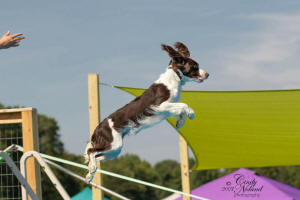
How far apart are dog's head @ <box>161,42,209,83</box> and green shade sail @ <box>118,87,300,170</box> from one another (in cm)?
344

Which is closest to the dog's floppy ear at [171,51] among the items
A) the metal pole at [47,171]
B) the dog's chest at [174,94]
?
the dog's chest at [174,94]

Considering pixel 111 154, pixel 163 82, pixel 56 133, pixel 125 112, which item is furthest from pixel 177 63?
pixel 56 133

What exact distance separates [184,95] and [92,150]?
390cm

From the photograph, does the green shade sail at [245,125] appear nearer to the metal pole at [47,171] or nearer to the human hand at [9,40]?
the metal pole at [47,171]

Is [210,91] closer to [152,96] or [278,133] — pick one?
[278,133]

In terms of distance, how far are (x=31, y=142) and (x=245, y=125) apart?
2.98m

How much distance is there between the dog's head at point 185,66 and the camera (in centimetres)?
243

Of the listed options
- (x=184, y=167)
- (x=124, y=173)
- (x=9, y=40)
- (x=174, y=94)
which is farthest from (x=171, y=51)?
(x=124, y=173)

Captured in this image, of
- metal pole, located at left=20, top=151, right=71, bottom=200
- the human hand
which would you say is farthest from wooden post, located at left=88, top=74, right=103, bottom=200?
the human hand

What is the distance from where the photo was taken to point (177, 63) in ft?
8.02

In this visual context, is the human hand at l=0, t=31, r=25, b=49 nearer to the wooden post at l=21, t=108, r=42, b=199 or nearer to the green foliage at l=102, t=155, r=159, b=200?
the wooden post at l=21, t=108, r=42, b=199

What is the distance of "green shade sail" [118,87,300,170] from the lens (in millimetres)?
6305

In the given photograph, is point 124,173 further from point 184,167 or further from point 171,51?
point 171,51

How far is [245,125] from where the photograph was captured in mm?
6637
